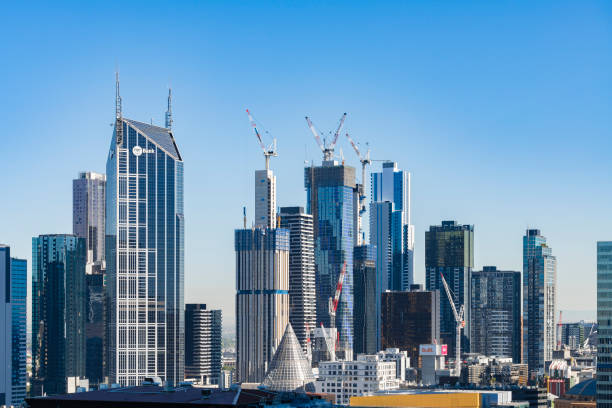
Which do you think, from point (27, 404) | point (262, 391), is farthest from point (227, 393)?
point (27, 404)

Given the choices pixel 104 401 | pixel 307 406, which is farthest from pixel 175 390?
pixel 307 406

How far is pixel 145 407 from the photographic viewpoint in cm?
11238

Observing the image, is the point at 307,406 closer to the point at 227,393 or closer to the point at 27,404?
the point at 227,393

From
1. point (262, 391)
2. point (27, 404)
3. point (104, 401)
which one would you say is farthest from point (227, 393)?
point (27, 404)

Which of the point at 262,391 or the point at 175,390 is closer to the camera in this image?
the point at 262,391

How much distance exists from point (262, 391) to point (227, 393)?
3.70 m

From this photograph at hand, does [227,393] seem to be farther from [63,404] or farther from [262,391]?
[63,404]

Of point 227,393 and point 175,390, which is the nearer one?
point 227,393

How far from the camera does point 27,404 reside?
386 feet

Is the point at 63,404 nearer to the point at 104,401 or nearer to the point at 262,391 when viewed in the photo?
the point at 104,401

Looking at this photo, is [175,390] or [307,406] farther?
[175,390]

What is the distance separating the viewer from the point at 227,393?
376 ft

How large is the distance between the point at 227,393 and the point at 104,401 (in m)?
12.2

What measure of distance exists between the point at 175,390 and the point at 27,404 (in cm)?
1524
